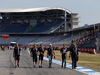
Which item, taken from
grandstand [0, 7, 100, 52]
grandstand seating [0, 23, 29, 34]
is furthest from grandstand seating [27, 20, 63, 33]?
grandstand seating [0, 23, 29, 34]

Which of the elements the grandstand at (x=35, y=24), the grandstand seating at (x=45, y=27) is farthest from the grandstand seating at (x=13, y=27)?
the grandstand seating at (x=45, y=27)

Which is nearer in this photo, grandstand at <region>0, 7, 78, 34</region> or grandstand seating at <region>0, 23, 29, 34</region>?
grandstand at <region>0, 7, 78, 34</region>

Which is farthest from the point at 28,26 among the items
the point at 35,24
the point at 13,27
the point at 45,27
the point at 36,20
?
the point at 45,27

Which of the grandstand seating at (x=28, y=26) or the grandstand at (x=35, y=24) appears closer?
the grandstand at (x=35, y=24)

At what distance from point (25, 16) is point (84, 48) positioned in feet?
188

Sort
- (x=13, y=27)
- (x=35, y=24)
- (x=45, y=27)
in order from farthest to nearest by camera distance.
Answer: (x=35, y=24) < (x=13, y=27) < (x=45, y=27)

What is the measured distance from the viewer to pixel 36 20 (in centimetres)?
10838

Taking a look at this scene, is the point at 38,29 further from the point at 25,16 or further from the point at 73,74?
the point at 73,74

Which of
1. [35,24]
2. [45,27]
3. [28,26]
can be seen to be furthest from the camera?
[35,24]

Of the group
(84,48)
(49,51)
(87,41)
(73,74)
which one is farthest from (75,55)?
(87,41)

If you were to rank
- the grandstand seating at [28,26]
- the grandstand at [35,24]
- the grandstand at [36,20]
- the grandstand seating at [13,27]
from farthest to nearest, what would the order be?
1. the grandstand seating at [13,27]
2. the grandstand at [36,20]
3. the grandstand seating at [28,26]
4. the grandstand at [35,24]

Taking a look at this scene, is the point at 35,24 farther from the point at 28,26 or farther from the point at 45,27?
the point at 45,27

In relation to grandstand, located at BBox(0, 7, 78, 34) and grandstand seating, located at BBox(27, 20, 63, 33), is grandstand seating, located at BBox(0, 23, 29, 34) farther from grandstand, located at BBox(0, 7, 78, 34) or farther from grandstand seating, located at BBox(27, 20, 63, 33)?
grandstand seating, located at BBox(27, 20, 63, 33)

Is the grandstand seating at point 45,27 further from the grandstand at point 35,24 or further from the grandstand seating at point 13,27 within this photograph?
the grandstand seating at point 13,27
